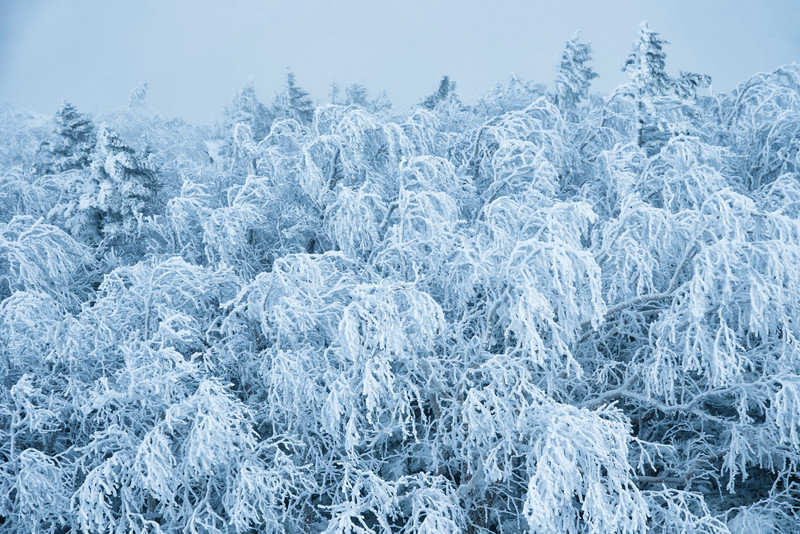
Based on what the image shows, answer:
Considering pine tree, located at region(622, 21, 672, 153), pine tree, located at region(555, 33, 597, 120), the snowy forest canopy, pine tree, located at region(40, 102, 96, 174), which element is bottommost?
the snowy forest canopy

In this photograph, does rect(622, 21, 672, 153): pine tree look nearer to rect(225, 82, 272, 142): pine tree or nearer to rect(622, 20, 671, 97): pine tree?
rect(622, 20, 671, 97): pine tree

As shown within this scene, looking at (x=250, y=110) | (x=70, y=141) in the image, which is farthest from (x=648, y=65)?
(x=250, y=110)

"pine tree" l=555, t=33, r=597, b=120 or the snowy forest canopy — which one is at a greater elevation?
"pine tree" l=555, t=33, r=597, b=120

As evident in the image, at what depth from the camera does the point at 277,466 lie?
22.6 ft

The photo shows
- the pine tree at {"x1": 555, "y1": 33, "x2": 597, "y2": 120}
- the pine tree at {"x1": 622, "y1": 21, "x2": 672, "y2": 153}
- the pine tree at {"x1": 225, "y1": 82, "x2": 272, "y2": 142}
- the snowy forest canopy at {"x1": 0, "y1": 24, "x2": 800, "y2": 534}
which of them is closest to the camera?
the snowy forest canopy at {"x1": 0, "y1": 24, "x2": 800, "y2": 534}

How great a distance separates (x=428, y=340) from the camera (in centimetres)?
671

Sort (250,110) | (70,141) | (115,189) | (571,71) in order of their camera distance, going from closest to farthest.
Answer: (115,189), (70,141), (571,71), (250,110)

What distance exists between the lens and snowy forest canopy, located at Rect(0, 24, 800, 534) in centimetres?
610

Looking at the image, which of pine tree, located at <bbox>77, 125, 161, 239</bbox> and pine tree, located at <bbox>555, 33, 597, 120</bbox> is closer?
pine tree, located at <bbox>77, 125, 161, 239</bbox>

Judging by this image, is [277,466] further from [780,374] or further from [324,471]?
[780,374]

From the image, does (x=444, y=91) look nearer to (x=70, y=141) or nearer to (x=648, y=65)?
(x=648, y=65)

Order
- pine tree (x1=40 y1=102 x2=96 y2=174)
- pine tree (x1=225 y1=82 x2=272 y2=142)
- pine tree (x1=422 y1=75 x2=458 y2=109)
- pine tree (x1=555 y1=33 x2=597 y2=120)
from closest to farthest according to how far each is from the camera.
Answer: pine tree (x1=40 y1=102 x2=96 y2=174) → pine tree (x1=555 y1=33 x2=597 y2=120) → pine tree (x1=422 y1=75 x2=458 y2=109) → pine tree (x1=225 y1=82 x2=272 y2=142)

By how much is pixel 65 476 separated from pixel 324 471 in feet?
11.6

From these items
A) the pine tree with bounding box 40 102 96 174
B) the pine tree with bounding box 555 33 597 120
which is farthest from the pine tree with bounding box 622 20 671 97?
the pine tree with bounding box 40 102 96 174
